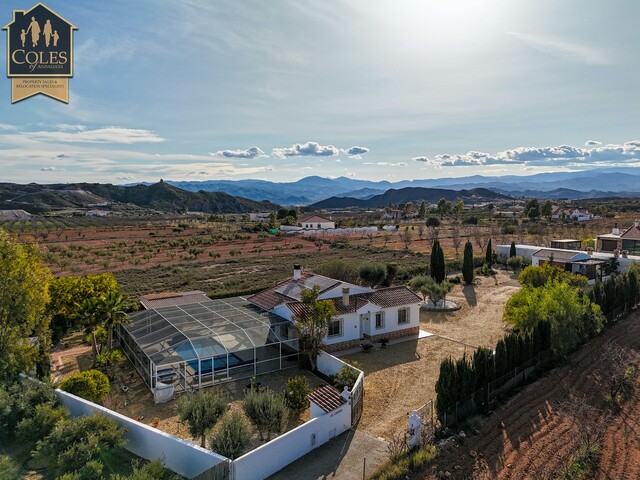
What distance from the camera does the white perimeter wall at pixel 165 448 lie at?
11.8 metres

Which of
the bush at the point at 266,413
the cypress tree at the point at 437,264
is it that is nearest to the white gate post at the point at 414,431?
the bush at the point at 266,413

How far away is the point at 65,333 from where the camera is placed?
77.9 ft

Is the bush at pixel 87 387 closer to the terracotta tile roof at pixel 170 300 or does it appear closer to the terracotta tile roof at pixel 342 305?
the terracotta tile roof at pixel 170 300

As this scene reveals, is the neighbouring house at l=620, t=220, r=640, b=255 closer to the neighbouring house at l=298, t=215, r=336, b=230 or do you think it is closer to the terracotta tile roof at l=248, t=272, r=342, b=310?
the terracotta tile roof at l=248, t=272, r=342, b=310

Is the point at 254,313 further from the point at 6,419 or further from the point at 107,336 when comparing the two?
the point at 6,419

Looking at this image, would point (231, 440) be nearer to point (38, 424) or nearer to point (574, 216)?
point (38, 424)

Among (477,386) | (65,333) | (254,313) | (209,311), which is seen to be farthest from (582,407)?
Result: (65,333)

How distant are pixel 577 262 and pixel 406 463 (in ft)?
107

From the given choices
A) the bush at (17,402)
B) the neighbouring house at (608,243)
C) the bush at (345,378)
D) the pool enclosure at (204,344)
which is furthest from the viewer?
the neighbouring house at (608,243)

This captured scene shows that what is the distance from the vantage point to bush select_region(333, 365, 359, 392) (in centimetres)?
1714

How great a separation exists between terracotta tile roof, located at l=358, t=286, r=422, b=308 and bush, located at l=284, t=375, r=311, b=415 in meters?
9.18

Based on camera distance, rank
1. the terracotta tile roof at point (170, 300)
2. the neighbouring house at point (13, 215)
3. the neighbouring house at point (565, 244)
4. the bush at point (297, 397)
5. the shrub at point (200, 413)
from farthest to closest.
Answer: the neighbouring house at point (13, 215), the neighbouring house at point (565, 244), the terracotta tile roof at point (170, 300), the bush at point (297, 397), the shrub at point (200, 413)

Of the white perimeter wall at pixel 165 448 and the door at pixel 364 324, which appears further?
the door at pixel 364 324

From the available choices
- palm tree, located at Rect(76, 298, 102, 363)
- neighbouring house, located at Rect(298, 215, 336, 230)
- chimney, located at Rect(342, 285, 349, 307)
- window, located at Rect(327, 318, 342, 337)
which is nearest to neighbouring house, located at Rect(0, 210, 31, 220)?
neighbouring house, located at Rect(298, 215, 336, 230)
